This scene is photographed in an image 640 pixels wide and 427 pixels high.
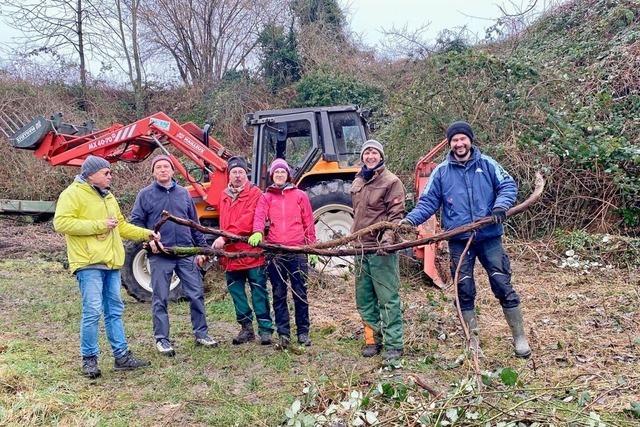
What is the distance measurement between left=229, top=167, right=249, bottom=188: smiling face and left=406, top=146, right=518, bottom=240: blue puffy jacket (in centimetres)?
158

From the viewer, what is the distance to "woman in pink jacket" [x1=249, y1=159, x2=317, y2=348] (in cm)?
497

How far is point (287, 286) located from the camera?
507 centimetres

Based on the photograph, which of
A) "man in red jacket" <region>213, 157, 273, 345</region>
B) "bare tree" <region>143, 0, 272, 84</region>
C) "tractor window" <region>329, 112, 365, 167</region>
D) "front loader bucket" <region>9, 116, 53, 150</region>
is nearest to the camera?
"man in red jacket" <region>213, 157, 273, 345</region>

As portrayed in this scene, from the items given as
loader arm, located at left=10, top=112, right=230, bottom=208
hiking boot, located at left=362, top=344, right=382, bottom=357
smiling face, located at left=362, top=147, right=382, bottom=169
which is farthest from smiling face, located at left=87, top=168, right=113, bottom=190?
loader arm, located at left=10, top=112, right=230, bottom=208

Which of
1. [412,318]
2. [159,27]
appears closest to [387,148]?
[412,318]

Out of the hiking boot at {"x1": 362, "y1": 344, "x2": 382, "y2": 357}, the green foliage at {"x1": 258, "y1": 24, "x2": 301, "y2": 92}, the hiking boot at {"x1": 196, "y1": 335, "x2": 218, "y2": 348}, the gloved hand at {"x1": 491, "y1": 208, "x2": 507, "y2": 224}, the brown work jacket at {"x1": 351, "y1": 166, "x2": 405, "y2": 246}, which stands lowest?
the hiking boot at {"x1": 362, "y1": 344, "x2": 382, "y2": 357}

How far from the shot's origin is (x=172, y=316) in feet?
20.9

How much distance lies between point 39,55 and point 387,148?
13692 millimetres

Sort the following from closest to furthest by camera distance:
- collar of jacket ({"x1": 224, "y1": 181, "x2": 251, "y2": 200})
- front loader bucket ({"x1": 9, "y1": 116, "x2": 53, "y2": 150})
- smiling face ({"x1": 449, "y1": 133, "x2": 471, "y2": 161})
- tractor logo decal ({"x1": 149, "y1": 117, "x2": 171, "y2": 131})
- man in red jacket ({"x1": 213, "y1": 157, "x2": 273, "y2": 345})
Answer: smiling face ({"x1": 449, "y1": 133, "x2": 471, "y2": 161})
man in red jacket ({"x1": 213, "y1": 157, "x2": 273, "y2": 345})
collar of jacket ({"x1": 224, "y1": 181, "x2": 251, "y2": 200})
tractor logo decal ({"x1": 149, "y1": 117, "x2": 171, "y2": 131})
front loader bucket ({"x1": 9, "y1": 116, "x2": 53, "y2": 150})

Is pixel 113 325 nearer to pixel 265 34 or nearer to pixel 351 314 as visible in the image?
pixel 351 314

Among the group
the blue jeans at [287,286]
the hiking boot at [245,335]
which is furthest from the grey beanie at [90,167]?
the hiking boot at [245,335]

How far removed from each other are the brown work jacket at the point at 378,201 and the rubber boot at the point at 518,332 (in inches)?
44.9

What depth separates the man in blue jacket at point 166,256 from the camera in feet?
16.3

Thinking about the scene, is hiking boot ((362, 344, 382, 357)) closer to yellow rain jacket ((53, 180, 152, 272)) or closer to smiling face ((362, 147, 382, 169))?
smiling face ((362, 147, 382, 169))
